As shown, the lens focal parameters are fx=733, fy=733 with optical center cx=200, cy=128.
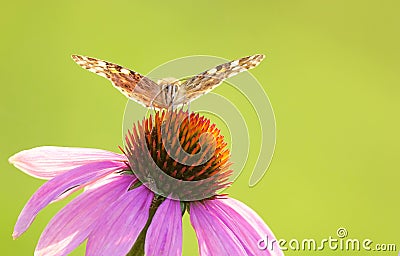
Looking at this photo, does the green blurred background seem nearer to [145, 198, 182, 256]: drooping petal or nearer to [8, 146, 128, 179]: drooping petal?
[8, 146, 128, 179]: drooping petal

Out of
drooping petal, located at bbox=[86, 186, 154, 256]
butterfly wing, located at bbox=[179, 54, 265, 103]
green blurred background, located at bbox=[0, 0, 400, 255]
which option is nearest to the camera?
drooping petal, located at bbox=[86, 186, 154, 256]

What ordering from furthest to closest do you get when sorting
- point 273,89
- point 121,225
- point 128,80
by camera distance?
point 273,89
point 128,80
point 121,225

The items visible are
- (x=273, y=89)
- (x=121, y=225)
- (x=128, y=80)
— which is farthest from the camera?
(x=273, y=89)

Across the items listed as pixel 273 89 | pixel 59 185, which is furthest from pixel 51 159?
pixel 273 89

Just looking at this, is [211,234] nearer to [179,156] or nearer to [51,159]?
[179,156]

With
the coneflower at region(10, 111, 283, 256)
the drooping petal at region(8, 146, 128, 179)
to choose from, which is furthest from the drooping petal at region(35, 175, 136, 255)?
the drooping petal at region(8, 146, 128, 179)

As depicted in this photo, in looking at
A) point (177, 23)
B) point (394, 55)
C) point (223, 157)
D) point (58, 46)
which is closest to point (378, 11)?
point (394, 55)

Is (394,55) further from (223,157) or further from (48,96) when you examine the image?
(223,157)
